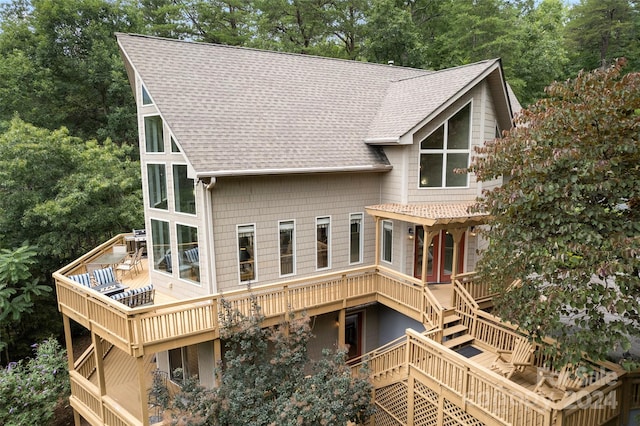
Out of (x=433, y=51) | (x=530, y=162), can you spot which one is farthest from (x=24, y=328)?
(x=433, y=51)

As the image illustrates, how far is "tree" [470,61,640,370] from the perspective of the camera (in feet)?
18.5

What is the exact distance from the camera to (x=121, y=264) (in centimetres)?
1329

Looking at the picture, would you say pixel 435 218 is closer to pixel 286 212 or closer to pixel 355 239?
pixel 355 239

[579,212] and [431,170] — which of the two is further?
[431,170]

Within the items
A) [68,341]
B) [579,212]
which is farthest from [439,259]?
[68,341]

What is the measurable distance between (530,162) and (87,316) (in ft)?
33.7

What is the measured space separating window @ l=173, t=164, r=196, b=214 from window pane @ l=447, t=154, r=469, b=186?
761 cm

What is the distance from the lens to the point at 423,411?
8.84 meters

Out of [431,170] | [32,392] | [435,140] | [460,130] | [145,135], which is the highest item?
[460,130]

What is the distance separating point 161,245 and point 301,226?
4118 millimetres

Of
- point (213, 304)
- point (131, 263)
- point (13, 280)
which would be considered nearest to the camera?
point (213, 304)

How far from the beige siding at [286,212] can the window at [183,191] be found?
0.74 metres

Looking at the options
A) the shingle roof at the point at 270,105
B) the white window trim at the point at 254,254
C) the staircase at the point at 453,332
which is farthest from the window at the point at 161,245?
the staircase at the point at 453,332

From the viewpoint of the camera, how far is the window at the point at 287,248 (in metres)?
11.3
